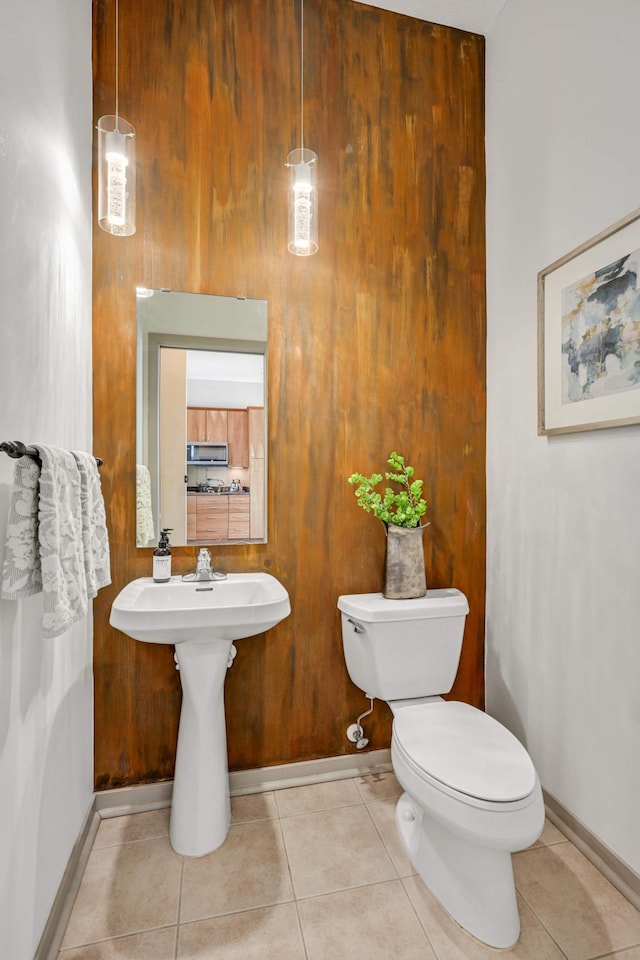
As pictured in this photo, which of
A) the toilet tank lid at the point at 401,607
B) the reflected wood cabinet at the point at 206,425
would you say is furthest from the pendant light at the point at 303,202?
the toilet tank lid at the point at 401,607

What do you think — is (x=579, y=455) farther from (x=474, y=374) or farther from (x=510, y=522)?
(x=474, y=374)

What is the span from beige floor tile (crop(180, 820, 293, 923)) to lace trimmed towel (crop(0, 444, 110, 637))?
93 centimetres

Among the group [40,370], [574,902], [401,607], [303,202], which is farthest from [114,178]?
[574,902]

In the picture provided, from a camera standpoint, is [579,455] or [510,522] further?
[510,522]

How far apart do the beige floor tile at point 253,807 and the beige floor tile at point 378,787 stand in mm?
337

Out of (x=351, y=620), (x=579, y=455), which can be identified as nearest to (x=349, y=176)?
(x=579, y=455)

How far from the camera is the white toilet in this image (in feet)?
3.93

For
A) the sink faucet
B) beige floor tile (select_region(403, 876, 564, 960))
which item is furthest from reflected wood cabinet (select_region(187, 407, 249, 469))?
beige floor tile (select_region(403, 876, 564, 960))

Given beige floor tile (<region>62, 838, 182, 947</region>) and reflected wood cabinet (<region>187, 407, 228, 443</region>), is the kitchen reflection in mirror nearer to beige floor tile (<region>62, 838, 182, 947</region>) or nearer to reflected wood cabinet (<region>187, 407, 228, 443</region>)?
reflected wood cabinet (<region>187, 407, 228, 443</region>)

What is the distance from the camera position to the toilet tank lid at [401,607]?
1.71 metres

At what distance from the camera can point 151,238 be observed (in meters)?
1.77

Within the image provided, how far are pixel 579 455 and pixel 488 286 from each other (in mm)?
886

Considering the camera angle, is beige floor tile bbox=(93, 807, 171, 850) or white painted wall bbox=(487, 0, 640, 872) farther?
beige floor tile bbox=(93, 807, 171, 850)

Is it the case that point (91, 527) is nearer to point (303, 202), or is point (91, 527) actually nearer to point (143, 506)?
point (143, 506)
